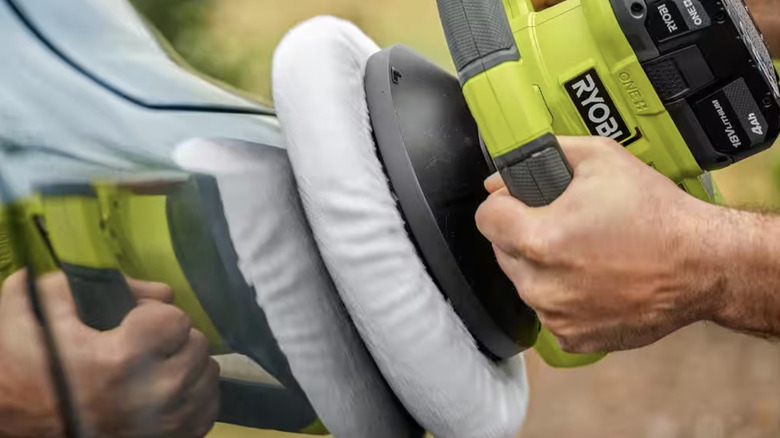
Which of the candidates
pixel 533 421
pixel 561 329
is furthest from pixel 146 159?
pixel 533 421

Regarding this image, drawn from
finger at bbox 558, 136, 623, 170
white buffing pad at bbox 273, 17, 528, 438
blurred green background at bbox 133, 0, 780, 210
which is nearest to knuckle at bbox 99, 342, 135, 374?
white buffing pad at bbox 273, 17, 528, 438

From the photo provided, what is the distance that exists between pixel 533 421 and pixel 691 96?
0.83 m

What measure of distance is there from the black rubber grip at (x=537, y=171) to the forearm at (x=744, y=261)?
92 millimetres

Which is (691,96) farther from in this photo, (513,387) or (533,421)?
(533,421)

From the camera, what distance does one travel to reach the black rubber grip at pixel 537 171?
41 centimetres

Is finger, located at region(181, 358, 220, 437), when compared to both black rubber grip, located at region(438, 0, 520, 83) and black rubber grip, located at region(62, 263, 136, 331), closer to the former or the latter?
black rubber grip, located at region(62, 263, 136, 331)

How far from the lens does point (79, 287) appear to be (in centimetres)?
40

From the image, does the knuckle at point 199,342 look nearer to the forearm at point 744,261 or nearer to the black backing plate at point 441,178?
the black backing plate at point 441,178

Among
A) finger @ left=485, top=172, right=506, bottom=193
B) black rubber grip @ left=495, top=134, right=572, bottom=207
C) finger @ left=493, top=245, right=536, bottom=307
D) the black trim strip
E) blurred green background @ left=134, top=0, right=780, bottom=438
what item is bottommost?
blurred green background @ left=134, top=0, right=780, bottom=438

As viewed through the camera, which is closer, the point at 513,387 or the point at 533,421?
the point at 513,387

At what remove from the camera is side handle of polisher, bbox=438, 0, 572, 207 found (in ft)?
1.32

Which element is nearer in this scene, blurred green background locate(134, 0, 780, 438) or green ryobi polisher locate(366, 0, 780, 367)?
green ryobi polisher locate(366, 0, 780, 367)

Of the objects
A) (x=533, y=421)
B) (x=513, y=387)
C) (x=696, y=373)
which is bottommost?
(x=696, y=373)

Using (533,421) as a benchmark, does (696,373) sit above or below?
below
